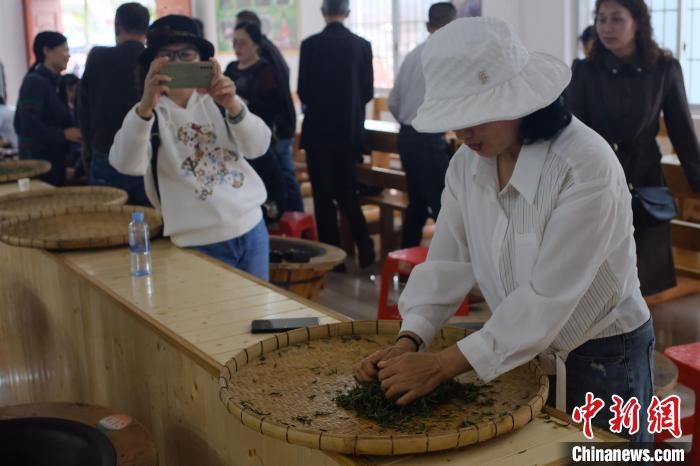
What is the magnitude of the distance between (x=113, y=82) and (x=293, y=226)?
137 cm

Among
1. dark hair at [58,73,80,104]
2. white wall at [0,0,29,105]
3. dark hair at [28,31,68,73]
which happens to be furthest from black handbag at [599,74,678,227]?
white wall at [0,0,29,105]

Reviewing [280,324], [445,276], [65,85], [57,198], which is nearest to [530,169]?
[445,276]

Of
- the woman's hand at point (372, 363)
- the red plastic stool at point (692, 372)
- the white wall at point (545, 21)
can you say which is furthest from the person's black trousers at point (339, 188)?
the woman's hand at point (372, 363)

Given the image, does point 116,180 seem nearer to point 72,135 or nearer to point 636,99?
point 72,135

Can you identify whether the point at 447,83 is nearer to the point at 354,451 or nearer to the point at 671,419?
the point at 354,451

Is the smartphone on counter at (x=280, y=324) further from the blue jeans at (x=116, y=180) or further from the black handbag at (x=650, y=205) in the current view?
the blue jeans at (x=116, y=180)

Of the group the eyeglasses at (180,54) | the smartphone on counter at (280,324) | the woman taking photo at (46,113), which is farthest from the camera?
the woman taking photo at (46,113)

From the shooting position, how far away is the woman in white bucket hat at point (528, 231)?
58.9 inches

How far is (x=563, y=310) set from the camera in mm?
1519

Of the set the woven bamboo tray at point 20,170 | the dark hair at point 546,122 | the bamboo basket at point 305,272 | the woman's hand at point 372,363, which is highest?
the dark hair at point 546,122

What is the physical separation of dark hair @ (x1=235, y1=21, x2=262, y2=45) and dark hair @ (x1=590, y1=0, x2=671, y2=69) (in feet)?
8.51

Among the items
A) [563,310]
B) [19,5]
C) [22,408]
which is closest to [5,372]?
[22,408]

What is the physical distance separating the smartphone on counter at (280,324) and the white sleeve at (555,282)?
576 mm

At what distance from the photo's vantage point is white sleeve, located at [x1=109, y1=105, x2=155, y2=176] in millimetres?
2660
